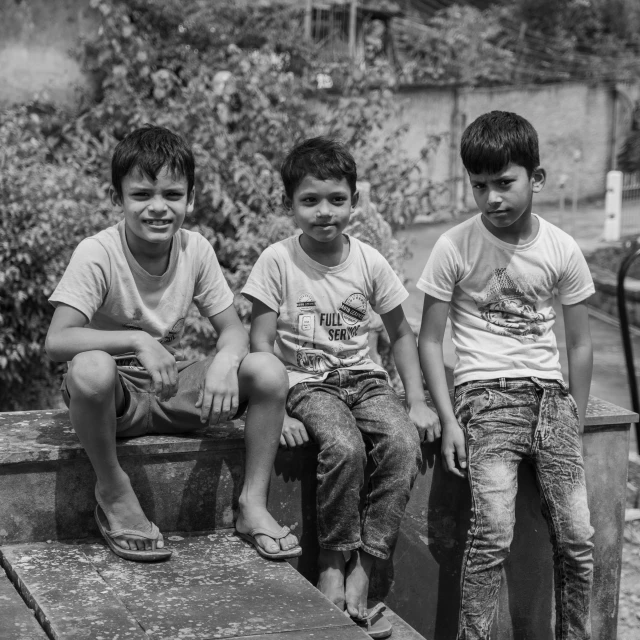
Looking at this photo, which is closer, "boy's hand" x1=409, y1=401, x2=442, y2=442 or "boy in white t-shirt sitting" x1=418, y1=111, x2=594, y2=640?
"boy in white t-shirt sitting" x1=418, y1=111, x2=594, y2=640

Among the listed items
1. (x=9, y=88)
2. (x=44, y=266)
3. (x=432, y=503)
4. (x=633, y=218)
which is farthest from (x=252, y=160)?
(x=633, y=218)

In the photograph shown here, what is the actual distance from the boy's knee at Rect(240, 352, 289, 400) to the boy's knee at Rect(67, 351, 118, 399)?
40 cm

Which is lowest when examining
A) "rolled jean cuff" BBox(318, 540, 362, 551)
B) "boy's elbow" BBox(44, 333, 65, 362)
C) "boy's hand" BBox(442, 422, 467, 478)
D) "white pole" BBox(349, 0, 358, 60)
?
"rolled jean cuff" BBox(318, 540, 362, 551)

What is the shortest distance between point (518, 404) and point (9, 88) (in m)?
5.41

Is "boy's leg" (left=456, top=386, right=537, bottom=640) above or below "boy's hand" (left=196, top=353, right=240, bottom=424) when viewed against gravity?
below

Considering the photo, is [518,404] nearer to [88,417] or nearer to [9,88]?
[88,417]

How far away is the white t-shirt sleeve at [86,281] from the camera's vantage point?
2902mm

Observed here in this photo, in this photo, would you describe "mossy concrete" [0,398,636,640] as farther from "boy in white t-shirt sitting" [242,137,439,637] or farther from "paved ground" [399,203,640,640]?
"paved ground" [399,203,640,640]

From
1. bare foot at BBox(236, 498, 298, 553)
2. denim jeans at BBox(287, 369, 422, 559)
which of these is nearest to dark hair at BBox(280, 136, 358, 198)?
denim jeans at BBox(287, 369, 422, 559)

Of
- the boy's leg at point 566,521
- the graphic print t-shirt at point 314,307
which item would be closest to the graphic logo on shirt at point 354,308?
the graphic print t-shirt at point 314,307

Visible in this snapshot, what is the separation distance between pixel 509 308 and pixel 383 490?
740mm

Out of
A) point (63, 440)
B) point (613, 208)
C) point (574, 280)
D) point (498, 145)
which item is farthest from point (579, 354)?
point (613, 208)

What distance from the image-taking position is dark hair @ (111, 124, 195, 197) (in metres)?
3.01

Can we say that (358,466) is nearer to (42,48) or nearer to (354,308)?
(354,308)
